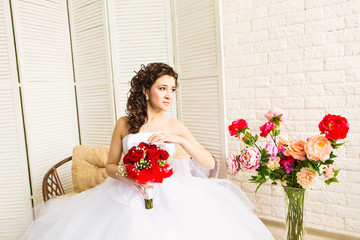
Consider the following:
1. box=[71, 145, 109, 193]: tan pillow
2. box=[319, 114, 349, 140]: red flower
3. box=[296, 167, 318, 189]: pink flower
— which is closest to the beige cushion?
box=[71, 145, 109, 193]: tan pillow

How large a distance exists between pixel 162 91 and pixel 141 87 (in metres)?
0.20

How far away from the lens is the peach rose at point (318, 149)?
136cm

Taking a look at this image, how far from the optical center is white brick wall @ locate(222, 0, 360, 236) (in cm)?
215

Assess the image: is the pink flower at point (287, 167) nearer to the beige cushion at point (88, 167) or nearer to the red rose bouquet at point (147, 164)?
the red rose bouquet at point (147, 164)

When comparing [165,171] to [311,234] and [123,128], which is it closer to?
[123,128]

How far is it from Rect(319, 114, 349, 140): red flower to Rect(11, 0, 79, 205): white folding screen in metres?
3.10

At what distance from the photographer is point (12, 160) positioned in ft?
9.67

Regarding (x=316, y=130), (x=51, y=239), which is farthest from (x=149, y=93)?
(x=316, y=130)

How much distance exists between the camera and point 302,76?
2348 mm

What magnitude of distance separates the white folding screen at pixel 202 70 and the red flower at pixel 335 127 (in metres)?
1.45

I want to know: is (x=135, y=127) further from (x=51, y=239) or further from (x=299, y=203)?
(x=299, y=203)

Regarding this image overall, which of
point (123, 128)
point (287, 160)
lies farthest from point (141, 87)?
point (287, 160)

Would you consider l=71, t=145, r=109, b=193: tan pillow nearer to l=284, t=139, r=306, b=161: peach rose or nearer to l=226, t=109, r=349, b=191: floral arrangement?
l=226, t=109, r=349, b=191: floral arrangement

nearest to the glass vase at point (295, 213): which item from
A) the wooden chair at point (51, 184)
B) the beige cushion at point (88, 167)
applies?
the beige cushion at point (88, 167)
